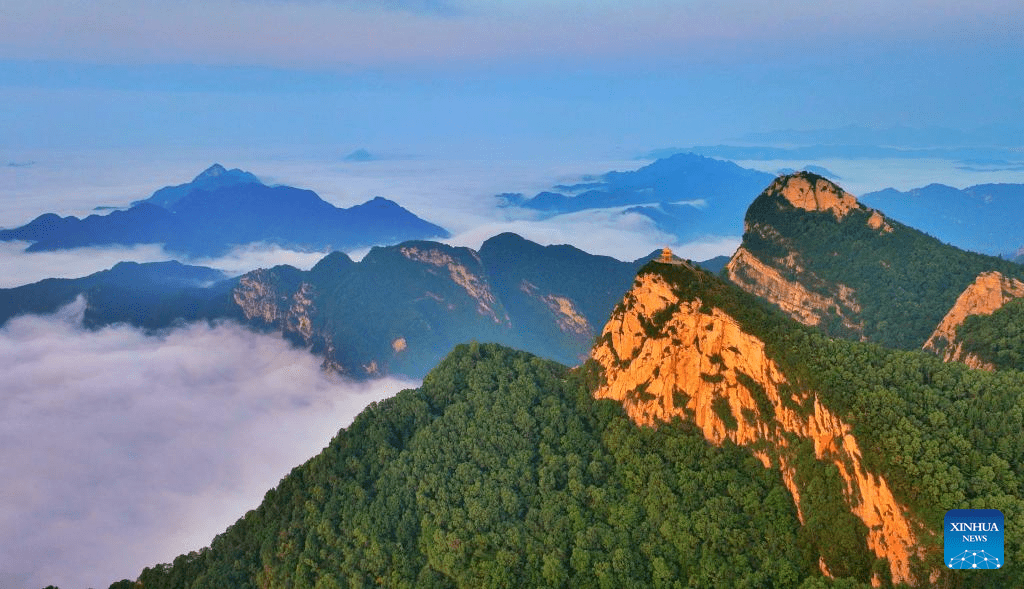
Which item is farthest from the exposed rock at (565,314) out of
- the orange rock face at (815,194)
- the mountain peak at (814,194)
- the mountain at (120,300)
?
the mountain at (120,300)

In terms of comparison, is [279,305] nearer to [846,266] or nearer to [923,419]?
[846,266]

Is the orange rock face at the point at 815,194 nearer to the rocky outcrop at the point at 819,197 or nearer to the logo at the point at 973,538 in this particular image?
the rocky outcrop at the point at 819,197

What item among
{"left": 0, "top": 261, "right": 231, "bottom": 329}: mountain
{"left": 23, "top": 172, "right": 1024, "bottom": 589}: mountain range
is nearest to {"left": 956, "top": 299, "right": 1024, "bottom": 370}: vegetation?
{"left": 23, "top": 172, "right": 1024, "bottom": 589}: mountain range

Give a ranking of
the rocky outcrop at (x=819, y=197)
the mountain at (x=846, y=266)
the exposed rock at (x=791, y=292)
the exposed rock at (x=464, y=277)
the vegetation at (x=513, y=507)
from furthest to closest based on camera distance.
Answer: the exposed rock at (x=464, y=277), the rocky outcrop at (x=819, y=197), the exposed rock at (x=791, y=292), the mountain at (x=846, y=266), the vegetation at (x=513, y=507)

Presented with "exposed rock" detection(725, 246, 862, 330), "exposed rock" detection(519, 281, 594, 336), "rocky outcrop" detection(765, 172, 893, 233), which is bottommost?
"exposed rock" detection(519, 281, 594, 336)

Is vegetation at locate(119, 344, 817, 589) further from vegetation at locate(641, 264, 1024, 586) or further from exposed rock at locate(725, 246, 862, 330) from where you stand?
exposed rock at locate(725, 246, 862, 330)
